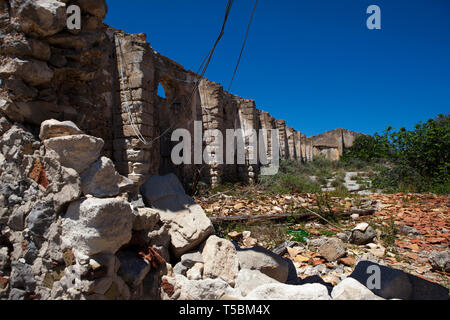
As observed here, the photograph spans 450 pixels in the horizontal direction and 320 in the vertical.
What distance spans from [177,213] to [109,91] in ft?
16.1

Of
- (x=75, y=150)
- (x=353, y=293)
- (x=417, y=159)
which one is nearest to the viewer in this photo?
Result: (x=75, y=150)

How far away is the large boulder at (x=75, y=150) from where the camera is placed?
6.39ft

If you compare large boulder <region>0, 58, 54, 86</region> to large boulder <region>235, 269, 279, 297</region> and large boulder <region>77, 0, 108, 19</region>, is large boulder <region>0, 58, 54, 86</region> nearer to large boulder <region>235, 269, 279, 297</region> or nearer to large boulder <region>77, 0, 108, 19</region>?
large boulder <region>77, 0, 108, 19</region>

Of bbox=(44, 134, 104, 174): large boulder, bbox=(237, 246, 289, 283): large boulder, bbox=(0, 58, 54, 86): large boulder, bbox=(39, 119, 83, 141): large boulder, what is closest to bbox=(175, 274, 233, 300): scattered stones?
bbox=(237, 246, 289, 283): large boulder

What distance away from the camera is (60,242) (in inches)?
74.8

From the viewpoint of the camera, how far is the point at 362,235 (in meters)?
4.73

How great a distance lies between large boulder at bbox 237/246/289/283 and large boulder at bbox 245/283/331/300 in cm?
48

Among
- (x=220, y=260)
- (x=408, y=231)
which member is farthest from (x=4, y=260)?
(x=408, y=231)

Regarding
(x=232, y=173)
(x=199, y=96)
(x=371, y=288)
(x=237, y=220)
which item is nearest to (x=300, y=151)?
(x=232, y=173)

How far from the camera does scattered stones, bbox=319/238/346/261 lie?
4.11 metres

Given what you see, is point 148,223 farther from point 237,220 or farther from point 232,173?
point 232,173

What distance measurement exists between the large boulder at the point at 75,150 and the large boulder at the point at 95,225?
0.30 metres

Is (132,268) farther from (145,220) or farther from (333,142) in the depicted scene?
(333,142)
